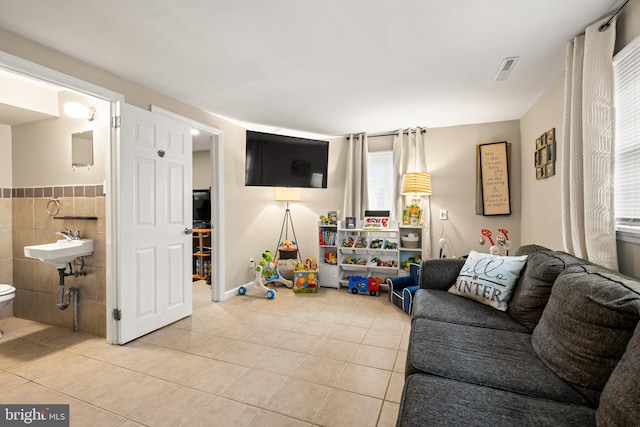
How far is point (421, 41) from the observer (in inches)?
78.7

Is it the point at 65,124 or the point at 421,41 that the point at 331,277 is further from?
the point at 65,124

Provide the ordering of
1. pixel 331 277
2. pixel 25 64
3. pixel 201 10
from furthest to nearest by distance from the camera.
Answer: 1. pixel 331 277
2. pixel 25 64
3. pixel 201 10

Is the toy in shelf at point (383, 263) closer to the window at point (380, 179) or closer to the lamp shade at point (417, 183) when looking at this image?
the window at point (380, 179)

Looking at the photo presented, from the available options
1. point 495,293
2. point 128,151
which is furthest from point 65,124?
point 495,293

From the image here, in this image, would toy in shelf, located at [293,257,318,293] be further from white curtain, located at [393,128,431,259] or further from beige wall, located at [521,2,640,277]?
beige wall, located at [521,2,640,277]

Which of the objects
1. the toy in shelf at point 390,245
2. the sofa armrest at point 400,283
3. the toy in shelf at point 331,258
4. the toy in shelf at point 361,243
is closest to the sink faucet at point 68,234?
the toy in shelf at point 331,258

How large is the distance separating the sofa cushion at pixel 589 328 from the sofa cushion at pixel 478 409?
0.50 ft

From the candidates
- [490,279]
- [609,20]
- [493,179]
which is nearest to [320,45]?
[609,20]

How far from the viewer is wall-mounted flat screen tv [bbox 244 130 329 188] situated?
3975mm

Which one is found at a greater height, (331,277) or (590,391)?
(590,391)

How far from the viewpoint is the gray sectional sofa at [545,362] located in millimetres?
958

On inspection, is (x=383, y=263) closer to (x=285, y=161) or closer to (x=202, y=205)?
(x=285, y=161)

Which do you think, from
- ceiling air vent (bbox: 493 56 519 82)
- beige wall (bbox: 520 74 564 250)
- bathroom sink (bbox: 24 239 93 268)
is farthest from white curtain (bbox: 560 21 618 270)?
bathroom sink (bbox: 24 239 93 268)

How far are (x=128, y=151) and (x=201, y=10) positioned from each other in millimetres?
1426
